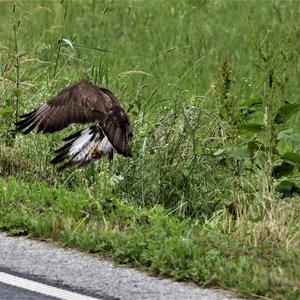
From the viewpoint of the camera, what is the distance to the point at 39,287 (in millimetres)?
5938

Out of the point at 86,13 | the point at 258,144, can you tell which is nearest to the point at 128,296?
the point at 258,144

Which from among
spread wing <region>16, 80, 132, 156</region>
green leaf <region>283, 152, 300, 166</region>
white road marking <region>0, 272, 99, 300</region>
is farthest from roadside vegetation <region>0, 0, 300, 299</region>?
→ white road marking <region>0, 272, 99, 300</region>

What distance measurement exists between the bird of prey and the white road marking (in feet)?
5.19

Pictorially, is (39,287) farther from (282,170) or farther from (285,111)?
(285,111)

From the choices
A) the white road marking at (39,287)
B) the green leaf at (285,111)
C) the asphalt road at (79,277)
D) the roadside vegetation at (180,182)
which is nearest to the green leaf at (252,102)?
the roadside vegetation at (180,182)

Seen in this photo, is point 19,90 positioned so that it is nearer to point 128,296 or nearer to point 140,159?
point 140,159

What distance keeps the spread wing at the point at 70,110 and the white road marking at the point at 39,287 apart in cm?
165

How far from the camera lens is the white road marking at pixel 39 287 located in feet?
18.9

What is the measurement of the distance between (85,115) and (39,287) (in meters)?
1.88

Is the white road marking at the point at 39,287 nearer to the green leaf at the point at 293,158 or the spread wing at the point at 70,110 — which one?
the spread wing at the point at 70,110

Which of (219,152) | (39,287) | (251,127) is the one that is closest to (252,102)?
(251,127)

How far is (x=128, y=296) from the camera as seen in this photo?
5742mm

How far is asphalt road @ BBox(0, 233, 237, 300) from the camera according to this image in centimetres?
578

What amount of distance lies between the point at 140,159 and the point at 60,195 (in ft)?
2.75
